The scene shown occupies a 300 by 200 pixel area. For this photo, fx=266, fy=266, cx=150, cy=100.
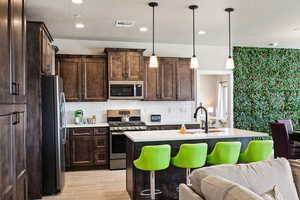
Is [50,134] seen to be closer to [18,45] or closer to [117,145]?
[117,145]

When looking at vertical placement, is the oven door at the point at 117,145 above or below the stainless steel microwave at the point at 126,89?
below

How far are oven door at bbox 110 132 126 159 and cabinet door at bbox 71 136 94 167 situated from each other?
1.36 ft

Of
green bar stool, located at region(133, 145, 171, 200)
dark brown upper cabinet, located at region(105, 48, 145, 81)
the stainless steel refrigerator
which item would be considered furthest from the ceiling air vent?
green bar stool, located at region(133, 145, 171, 200)

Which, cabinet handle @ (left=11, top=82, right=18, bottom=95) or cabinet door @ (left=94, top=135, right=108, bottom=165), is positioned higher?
cabinet handle @ (left=11, top=82, right=18, bottom=95)

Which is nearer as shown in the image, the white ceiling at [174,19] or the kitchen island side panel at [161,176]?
the kitchen island side panel at [161,176]

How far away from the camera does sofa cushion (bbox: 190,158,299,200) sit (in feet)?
6.05

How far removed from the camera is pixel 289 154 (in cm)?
491

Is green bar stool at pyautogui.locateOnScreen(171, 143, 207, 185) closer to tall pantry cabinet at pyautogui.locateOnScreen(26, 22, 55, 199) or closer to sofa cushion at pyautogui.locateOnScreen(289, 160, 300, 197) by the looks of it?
sofa cushion at pyautogui.locateOnScreen(289, 160, 300, 197)

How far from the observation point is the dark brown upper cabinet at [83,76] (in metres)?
5.59

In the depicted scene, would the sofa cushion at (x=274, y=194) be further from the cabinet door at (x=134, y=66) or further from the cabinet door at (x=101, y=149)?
the cabinet door at (x=134, y=66)

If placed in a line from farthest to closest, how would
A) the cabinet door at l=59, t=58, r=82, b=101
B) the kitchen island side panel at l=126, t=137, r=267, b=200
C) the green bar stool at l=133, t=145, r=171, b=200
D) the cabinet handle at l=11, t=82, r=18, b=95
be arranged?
the cabinet door at l=59, t=58, r=82, b=101
the kitchen island side panel at l=126, t=137, r=267, b=200
the green bar stool at l=133, t=145, r=171, b=200
the cabinet handle at l=11, t=82, r=18, b=95

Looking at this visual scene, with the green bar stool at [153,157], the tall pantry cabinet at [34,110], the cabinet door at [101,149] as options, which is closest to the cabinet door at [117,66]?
the cabinet door at [101,149]

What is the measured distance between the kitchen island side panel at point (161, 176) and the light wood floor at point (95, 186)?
0.42m

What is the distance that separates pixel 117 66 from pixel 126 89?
0.53m
